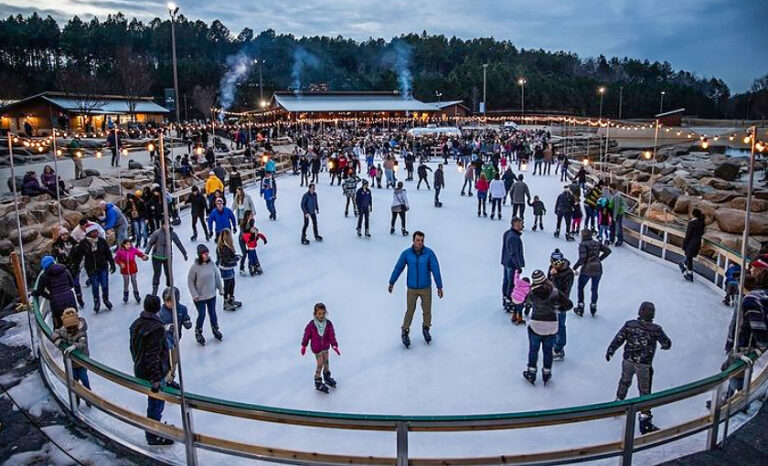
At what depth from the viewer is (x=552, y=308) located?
605 cm

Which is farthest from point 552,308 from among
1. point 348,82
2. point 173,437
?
point 348,82

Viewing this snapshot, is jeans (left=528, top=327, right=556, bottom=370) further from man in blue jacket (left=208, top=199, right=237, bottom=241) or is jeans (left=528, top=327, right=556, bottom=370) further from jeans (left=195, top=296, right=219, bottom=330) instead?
man in blue jacket (left=208, top=199, right=237, bottom=241)

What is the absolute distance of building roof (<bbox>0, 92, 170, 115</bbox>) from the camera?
39906 millimetres

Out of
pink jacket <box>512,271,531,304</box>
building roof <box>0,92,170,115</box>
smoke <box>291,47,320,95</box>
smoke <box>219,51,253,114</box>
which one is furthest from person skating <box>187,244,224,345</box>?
smoke <box>291,47,320,95</box>

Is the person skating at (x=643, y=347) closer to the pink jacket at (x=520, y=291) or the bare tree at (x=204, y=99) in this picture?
the pink jacket at (x=520, y=291)

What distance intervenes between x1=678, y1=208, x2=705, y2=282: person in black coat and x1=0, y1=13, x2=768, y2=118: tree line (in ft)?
149

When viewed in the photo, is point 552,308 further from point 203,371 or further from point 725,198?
point 725,198

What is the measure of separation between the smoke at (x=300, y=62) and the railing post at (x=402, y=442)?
85.1 meters

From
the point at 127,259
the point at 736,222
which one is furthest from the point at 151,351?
the point at 736,222

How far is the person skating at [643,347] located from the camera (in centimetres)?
528

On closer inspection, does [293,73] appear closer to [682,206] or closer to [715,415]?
[682,206]

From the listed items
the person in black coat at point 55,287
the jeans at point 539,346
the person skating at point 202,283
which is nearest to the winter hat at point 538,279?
the jeans at point 539,346

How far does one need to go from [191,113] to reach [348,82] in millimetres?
26493

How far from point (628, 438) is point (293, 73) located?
91.3 m
